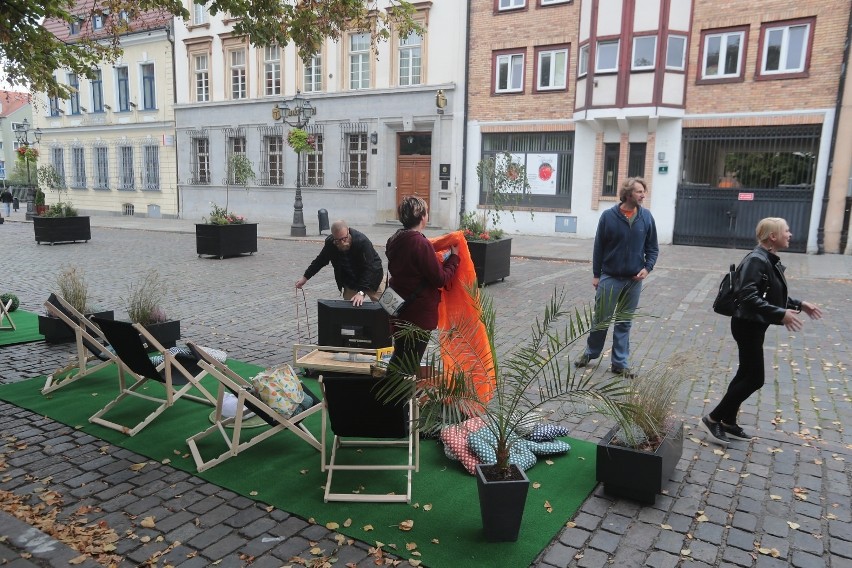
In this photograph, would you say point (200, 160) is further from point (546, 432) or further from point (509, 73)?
point (546, 432)

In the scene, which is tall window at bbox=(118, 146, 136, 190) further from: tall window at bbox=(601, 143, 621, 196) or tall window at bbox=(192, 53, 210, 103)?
tall window at bbox=(601, 143, 621, 196)

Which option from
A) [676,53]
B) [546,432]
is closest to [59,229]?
[546,432]

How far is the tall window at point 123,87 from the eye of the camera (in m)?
31.3

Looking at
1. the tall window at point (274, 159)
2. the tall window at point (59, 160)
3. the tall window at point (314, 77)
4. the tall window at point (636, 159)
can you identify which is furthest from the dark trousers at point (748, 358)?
the tall window at point (59, 160)

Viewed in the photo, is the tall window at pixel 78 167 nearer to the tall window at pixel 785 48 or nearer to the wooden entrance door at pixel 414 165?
the wooden entrance door at pixel 414 165

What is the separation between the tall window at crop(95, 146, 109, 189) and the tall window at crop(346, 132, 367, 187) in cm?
1527

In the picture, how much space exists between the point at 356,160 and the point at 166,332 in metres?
19.3

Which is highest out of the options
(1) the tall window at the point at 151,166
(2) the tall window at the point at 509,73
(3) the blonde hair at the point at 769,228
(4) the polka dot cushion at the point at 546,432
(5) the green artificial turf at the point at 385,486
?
(2) the tall window at the point at 509,73

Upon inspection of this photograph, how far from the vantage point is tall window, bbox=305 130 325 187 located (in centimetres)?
2595

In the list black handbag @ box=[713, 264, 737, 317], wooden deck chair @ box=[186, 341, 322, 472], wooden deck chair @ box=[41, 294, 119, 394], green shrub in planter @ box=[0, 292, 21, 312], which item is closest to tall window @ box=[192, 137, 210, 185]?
green shrub in planter @ box=[0, 292, 21, 312]

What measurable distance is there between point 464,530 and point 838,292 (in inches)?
435

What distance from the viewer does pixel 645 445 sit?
12.8ft

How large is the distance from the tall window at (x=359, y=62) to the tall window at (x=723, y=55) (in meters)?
12.3

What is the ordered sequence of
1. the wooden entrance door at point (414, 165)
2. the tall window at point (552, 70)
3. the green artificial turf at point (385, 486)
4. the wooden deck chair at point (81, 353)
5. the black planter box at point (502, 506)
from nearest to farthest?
the black planter box at point (502, 506)
the green artificial turf at point (385, 486)
the wooden deck chair at point (81, 353)
the tall window at point (552, 70)
the wooden entrance door at point (414, 165)
